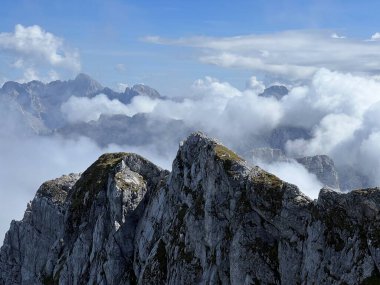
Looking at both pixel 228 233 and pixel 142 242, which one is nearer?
pixel 228 233

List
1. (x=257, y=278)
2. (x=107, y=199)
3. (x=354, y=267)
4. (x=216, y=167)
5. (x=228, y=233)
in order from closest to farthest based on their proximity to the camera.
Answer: (x=354, y=267), (x=257, y=278), (x=228, y=233), (x=216, y=167), (x=107, y=199)

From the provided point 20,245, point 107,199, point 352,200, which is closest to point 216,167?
point 352,200

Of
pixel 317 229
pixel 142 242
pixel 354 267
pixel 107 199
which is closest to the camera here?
pixel 354 267

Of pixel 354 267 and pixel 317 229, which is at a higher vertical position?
pixel 317 229

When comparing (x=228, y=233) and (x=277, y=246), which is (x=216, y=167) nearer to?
(x=228, y=233)

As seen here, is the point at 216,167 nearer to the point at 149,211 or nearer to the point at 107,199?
the point at 149,211

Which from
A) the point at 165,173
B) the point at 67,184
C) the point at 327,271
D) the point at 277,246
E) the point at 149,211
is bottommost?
the point at 327,271
